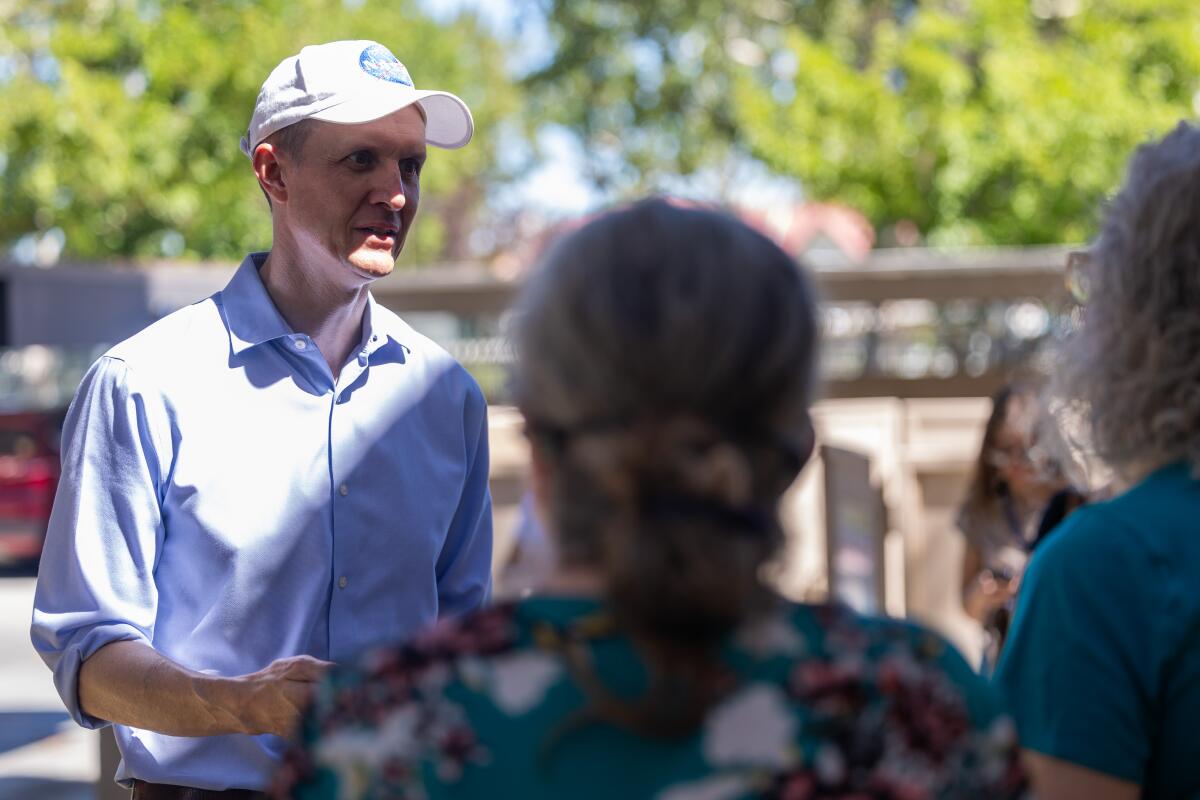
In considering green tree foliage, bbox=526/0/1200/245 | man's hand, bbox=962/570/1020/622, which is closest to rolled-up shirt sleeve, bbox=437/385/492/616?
man's hand, bbox=962/570/1020/622

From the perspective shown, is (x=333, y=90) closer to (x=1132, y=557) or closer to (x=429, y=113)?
(x=429, y=113)

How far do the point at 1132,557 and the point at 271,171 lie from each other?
61.4 inches

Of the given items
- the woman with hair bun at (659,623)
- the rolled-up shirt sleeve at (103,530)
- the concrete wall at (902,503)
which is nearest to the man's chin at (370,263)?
the rolled-up shirt sleeve at (103,530)

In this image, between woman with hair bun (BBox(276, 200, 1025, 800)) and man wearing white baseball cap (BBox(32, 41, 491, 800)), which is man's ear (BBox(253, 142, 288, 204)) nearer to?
man wearing white baseball cap (BBox(32, 41, 491, 800))

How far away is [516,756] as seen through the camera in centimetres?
125

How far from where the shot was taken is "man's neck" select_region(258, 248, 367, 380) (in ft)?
8.10

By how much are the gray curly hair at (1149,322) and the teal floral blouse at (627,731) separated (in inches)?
16.7

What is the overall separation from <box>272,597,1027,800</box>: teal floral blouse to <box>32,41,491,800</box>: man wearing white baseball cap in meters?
0.68

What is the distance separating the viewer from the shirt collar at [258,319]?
93.4 inches

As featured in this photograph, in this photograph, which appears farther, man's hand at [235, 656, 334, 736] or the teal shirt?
man's hand at [235, 656, 334, 736]

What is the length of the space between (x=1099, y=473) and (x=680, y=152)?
2908cm

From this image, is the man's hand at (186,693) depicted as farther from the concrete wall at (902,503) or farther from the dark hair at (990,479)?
the concrete wall at (902,503)

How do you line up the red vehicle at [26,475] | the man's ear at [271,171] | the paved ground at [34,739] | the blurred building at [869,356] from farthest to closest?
the red vehicle at [26,475] < the blurred building at [869,356] < the paved ground at [34,739] < the man's ear at [271,171]

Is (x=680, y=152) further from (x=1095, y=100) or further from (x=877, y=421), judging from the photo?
(x=877, y=421)
